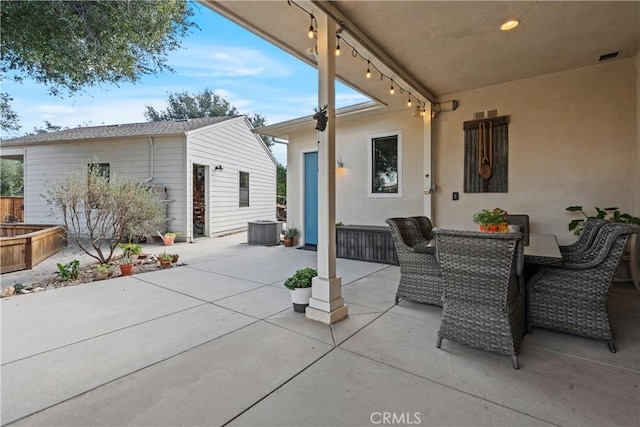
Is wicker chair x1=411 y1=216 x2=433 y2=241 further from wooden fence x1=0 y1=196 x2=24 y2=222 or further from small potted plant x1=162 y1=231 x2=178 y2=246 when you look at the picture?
wooden fence x1=0 y1=196 x2=24 y2=222

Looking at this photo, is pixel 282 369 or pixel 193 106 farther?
pixel 193 106

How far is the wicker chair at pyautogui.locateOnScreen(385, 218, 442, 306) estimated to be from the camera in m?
2.86

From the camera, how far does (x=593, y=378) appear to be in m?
1.78

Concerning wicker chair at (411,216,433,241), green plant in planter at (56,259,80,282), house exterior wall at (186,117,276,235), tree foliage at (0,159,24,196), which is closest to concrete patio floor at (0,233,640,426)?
green plant in planter at (56,259,80,282)

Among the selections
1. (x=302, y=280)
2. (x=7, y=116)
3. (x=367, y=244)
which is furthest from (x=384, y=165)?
(x=7, y=116)

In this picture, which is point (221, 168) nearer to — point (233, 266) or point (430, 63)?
point (233, 266)

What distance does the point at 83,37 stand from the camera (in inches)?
209

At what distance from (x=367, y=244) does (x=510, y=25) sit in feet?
11.9

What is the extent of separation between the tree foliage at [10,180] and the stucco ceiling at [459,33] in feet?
71.6

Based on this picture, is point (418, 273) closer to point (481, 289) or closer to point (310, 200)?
point (481, 289)

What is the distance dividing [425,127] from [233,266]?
164 inches

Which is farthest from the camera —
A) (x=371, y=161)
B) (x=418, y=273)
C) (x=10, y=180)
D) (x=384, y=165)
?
(x=10, y=180)

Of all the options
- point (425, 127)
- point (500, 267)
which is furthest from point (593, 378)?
point (425, 127)

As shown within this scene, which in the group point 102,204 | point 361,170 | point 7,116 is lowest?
point 102,204
